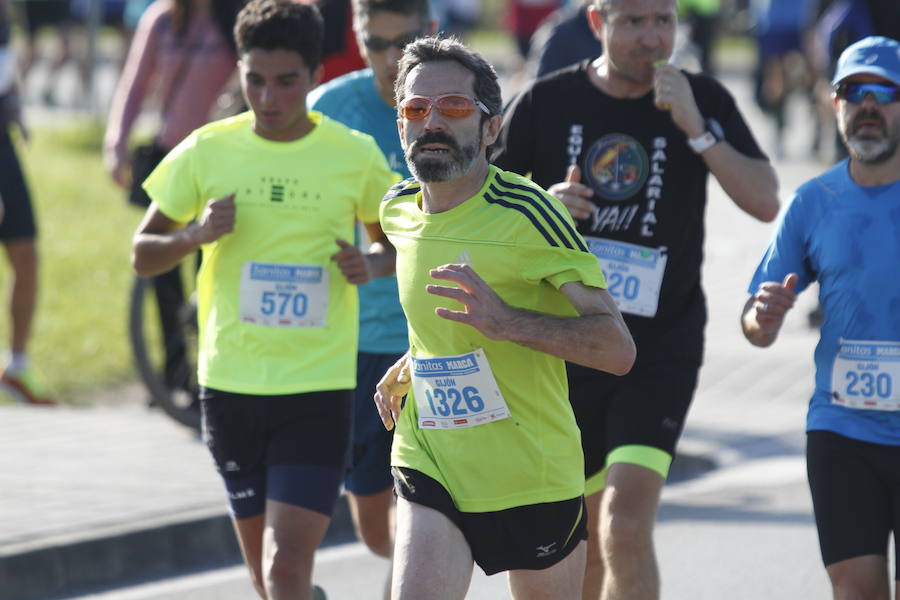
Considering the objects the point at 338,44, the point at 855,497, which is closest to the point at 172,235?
the point at 855,497

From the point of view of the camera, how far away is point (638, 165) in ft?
17.8

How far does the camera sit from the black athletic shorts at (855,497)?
464 cm

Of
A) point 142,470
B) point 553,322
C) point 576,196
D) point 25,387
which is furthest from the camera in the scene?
point 25,387

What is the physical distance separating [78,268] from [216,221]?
810cm

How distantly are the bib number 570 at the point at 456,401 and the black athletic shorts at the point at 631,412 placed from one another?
1124 millimetres

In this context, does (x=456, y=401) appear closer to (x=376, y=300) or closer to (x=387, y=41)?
(x=376, y=300)

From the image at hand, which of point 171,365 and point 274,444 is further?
point 171,365

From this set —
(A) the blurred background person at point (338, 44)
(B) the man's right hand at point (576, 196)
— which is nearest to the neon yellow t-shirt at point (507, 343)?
(B) the man's right hand at point (576, 196)

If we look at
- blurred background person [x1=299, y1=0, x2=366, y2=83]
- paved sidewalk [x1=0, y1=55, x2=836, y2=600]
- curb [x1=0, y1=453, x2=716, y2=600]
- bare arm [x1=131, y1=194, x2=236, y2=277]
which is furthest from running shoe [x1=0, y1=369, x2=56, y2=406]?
bare arm [x1=131, y1=194, x2=236, y2=277]

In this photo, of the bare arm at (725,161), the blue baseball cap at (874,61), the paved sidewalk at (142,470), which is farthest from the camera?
the paved sidewalk at (142,470)

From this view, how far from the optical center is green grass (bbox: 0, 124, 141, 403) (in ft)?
34.5

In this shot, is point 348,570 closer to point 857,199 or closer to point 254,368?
point 254,368

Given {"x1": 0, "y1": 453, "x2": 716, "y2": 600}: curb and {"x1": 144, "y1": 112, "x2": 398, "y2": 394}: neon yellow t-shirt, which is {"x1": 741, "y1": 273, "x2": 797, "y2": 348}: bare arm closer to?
{"x1": 144, "y1": 112, "x2": 398, "y2": 394}: neon yellow t-shirt

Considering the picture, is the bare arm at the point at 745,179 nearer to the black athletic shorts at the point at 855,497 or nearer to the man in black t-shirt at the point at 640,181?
the man in black t-shirt at the point at 640,181
